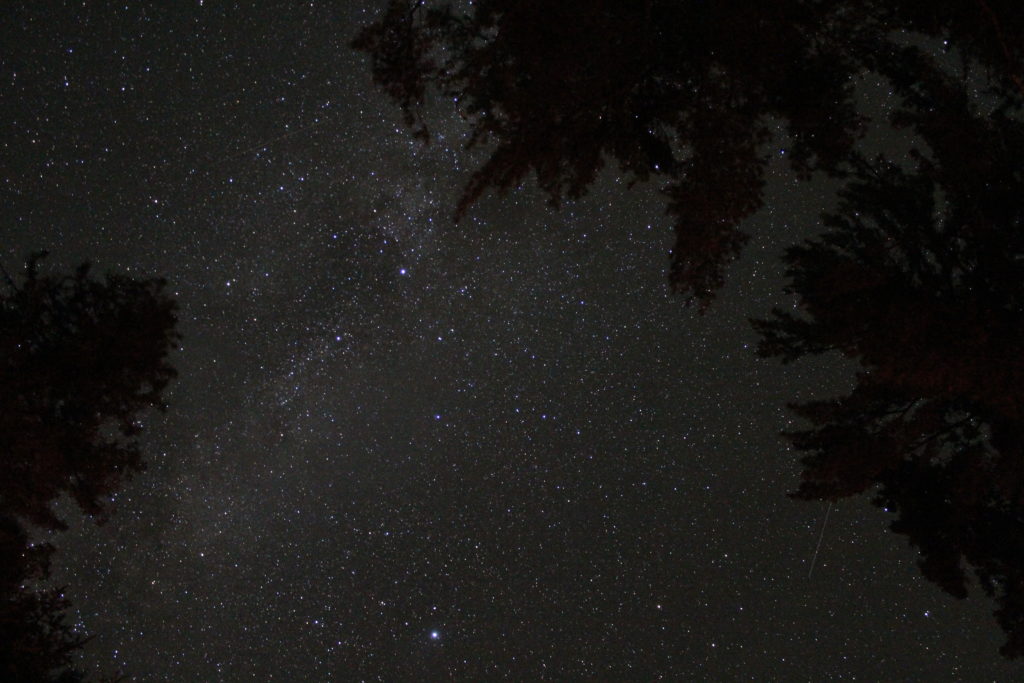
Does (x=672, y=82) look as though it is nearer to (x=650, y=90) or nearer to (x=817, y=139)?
(x=650, y=90)

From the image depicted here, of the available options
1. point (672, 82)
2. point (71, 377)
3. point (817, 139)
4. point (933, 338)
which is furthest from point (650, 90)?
point (71, 377)

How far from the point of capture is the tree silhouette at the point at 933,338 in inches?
165

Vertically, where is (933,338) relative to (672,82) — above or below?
below

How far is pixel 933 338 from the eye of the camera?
414 cm

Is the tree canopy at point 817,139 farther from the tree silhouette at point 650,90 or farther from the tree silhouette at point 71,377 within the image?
the tree silhouette at point 71,377

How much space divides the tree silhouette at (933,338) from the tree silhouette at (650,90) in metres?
0.63

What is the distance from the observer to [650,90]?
486 centimetres

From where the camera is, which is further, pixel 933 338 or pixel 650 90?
pixel 650 90

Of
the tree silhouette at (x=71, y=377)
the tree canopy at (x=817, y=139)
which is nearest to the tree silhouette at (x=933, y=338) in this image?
the tree canopy at (x=817, y=139)

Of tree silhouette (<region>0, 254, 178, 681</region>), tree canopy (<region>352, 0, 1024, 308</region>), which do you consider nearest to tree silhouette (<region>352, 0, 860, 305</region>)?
tree canopy (<region>352, 0, 1024, 308</region>)

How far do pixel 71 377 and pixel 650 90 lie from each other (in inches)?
159

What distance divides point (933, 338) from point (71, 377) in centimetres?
505

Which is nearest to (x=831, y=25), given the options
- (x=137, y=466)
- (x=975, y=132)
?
(x=975, y=132)

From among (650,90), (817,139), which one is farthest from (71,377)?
(817,139)
